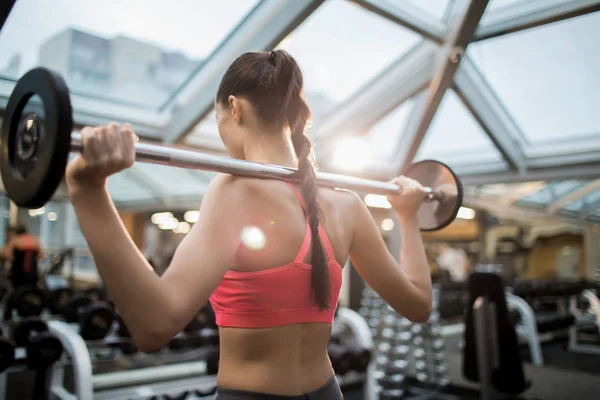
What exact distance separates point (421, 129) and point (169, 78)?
2.11m

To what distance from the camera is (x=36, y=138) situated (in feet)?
2.09

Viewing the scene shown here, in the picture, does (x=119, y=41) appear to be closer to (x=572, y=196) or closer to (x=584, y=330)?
(x=572, y=196)

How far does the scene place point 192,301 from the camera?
62 centimetres

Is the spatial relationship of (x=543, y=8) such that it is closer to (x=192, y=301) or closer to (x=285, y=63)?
(x=285, y=63)

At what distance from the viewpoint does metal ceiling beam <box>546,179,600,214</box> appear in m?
6.98

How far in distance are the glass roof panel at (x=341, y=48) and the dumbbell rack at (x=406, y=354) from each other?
193 centimetres

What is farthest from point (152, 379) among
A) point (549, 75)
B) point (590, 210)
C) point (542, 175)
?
point (590, 210)

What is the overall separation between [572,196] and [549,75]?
4.08m

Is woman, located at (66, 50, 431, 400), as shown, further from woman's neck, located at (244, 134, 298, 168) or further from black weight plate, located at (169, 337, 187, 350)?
black weight plate, located at (169, 337, 187, 350)

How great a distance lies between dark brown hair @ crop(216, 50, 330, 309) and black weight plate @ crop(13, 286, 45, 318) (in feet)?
11.1

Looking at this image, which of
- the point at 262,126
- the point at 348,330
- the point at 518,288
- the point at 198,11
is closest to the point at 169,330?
the point at 262,126

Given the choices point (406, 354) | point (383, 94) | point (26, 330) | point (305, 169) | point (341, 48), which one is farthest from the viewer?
A: point (406, 354)

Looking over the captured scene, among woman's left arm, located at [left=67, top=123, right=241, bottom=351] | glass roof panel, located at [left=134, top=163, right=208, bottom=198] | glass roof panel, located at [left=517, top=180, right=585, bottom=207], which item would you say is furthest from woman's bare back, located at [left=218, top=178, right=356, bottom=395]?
glass roof panel, located at [left=517, top=180, right=585, bottom=207]

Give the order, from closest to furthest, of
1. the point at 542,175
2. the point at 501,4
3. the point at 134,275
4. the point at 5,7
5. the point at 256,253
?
1. the point at 134,275
2. the point at 256,253
3. the point at 5,7
4. the point at 501,4
5. the point at 542,175
